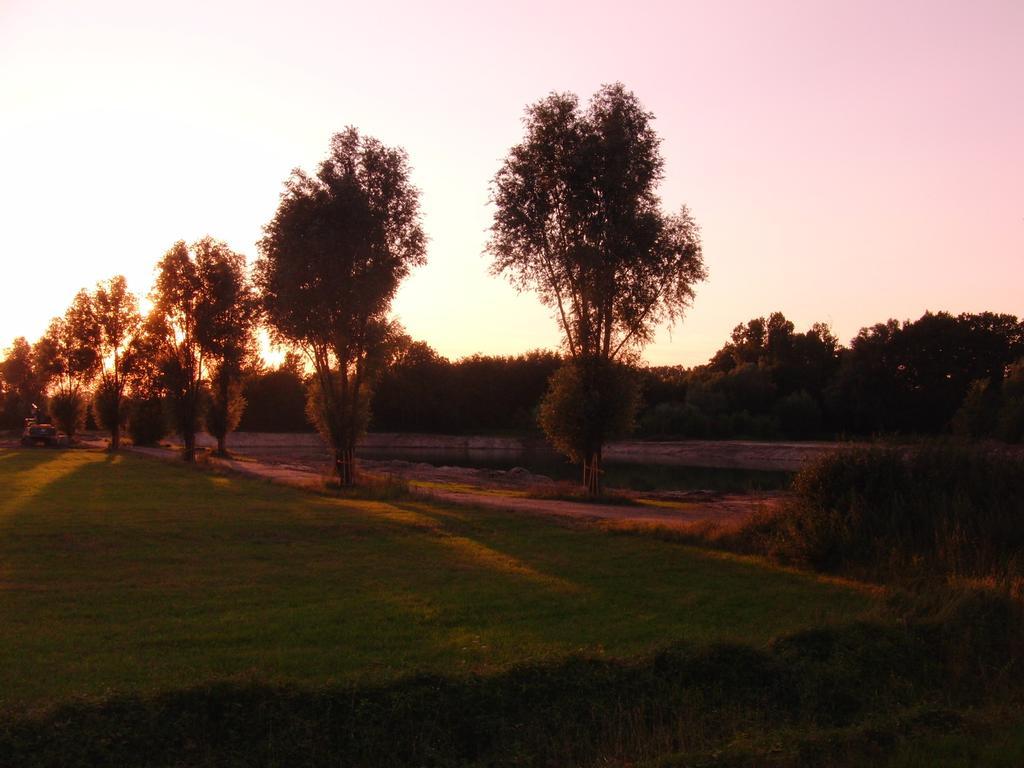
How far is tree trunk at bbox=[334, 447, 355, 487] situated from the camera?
32.2 metres

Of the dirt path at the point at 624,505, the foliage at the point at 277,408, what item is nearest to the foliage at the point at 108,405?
the foliage at the point at 277,408

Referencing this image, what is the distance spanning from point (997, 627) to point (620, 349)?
63.2 feet

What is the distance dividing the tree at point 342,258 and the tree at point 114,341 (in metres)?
44.1

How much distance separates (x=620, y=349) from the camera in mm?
29469

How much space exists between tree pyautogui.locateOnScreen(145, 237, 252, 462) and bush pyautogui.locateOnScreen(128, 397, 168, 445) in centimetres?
1745

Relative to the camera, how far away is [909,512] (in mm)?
15648

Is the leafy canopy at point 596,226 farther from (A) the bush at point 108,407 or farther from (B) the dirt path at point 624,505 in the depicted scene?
(A) the bush at point 108,407

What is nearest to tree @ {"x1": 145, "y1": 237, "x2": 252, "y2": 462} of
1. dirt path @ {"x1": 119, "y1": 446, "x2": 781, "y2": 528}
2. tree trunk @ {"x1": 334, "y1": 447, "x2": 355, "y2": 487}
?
dirt path @ {"x1": 119, "y1": 446, "x2": 781, "y2": 528}

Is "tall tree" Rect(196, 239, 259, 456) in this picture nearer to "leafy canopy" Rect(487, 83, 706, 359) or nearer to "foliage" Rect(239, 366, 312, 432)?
"leafy canopy" Rect(487, 83, 706, 359)

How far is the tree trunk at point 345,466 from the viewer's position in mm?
32156

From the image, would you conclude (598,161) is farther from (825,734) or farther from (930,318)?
(930,318)

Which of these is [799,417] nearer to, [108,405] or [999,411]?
[999,411]

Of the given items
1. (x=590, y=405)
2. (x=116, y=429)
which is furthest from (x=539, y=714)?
(x=116, y=429)

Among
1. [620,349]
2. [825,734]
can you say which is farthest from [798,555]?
[620,349]
